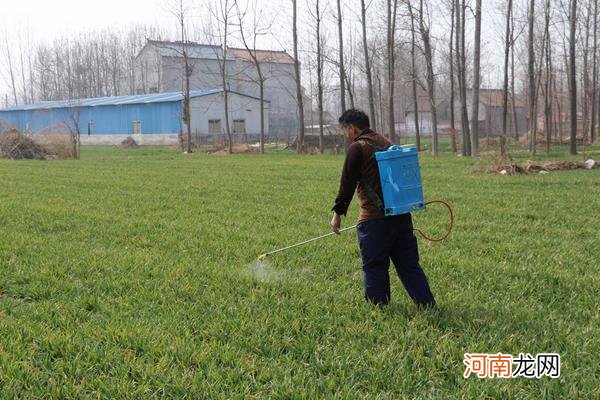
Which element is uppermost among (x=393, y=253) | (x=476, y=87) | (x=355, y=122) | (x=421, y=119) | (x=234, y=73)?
(x=234, y=73)

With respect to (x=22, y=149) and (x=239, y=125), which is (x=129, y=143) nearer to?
(x=239, y=125)

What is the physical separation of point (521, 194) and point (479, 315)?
7.82m

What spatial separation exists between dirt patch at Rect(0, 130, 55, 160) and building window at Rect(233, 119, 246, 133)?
79.8 feet

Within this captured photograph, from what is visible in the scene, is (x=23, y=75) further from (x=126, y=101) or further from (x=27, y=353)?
(x=27, y=353)

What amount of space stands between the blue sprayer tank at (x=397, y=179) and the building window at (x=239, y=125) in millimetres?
47149

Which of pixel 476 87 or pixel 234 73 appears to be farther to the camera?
pixel 234 73

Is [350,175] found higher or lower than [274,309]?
higher

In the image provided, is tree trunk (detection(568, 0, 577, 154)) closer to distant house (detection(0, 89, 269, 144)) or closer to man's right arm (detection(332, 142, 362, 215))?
man's right arm (detection(332, 142, 362, 215))

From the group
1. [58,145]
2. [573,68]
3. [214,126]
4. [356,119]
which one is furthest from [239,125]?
[356,119]

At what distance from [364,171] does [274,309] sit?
1285 millimetres

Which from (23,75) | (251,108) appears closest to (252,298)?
(251,108)

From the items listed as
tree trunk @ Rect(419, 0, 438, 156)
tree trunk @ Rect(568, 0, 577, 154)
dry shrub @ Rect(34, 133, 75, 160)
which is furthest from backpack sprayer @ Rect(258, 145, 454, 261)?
dry shrub @ Rect(34, 133, 75, 160)

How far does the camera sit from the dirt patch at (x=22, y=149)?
27328 millimetres

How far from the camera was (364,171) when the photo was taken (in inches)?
175
